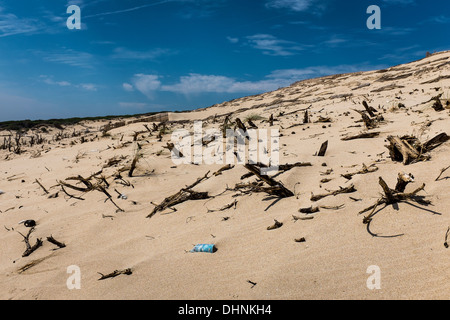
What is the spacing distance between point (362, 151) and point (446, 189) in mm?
1466

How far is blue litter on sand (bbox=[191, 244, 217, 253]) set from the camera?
214 centimetres

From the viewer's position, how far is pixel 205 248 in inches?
85.2

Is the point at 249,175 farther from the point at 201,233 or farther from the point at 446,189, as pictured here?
the point at 446,189

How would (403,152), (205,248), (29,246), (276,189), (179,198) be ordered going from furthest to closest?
(179,198) < (403,152) < (276,189) < (29,246) < (205,248)

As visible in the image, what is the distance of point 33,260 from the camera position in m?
2.40

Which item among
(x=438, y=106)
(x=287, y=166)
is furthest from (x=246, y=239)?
(x=438, y=106)

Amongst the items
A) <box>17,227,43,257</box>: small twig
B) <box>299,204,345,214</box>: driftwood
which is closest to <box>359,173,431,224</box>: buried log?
<box>299,204,345,214</box>: driftwood

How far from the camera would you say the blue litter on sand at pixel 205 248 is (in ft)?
7.02

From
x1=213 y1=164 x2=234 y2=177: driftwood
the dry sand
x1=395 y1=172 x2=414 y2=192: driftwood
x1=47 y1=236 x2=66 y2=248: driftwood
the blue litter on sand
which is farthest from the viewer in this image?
x1=213 y1=164 x2=234 y2=177: driftwood

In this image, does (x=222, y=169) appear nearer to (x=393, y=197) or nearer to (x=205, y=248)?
(x=205, y=248)

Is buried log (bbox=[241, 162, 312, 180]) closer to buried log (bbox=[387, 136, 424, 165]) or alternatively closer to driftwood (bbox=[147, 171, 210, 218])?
driftwood (bbox=[147, 171, 210, 218])

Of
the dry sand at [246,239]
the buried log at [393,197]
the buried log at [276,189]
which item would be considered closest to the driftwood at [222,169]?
the dry sand at [246,239]

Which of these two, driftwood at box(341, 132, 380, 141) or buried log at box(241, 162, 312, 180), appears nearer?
buried log at box(241, 162, 312, 180)
